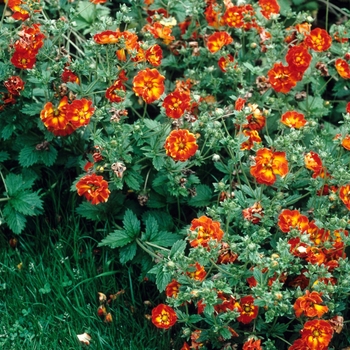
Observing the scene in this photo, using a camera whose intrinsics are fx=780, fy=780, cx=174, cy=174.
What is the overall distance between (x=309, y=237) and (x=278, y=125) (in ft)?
2.30

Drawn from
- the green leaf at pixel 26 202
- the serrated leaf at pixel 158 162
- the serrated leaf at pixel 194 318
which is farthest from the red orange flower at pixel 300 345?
the green leaf at pixel 26 202

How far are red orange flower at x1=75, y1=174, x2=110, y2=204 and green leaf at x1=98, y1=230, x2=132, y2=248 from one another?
0.21 metres

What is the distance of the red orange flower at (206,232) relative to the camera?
264 centimetres

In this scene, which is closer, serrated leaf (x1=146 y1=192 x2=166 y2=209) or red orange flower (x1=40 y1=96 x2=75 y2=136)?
red orange flower (x1=40 y1=96 x2=75 y2=136)

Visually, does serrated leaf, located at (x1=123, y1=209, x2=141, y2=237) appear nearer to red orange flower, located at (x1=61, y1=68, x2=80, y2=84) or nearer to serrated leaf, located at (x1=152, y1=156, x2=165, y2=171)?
serrated leaf, located at (x1=152, y1=156, x2=165, y2=171)

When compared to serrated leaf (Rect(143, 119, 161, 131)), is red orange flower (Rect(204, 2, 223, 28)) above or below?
above

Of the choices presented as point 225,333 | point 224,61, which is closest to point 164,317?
point 225,333

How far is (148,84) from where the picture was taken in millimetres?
2922

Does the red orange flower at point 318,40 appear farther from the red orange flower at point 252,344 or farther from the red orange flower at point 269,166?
the red orange flower at point 252,344

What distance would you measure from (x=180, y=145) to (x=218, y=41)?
2.49ft

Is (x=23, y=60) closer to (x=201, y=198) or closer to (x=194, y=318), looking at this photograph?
(x=201, y=198)

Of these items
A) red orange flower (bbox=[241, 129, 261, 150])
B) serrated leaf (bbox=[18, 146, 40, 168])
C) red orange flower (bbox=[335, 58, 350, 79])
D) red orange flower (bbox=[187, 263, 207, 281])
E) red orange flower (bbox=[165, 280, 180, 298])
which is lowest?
red orange flower (bbox=[165, 280, 180, 298])

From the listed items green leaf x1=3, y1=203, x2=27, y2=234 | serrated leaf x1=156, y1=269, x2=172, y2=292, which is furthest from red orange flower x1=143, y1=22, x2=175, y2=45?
serrated leaf x1=156, y1=269, x2=172, y2=292

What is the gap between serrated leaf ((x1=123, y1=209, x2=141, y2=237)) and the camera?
9.95ft
